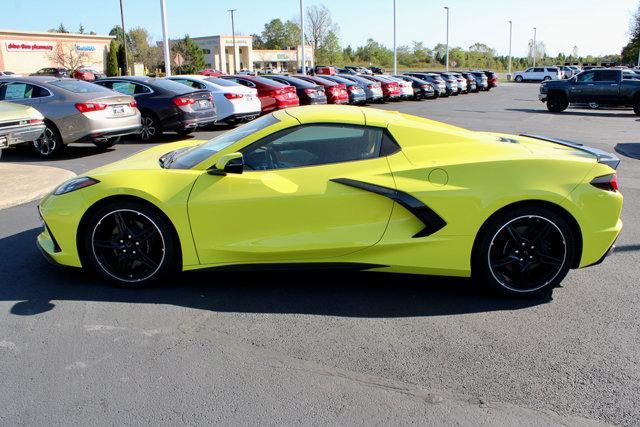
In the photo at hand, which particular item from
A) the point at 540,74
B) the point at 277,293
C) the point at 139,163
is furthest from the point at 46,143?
the point at 540,74

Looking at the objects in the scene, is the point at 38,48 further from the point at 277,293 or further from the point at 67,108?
the point at 277,293

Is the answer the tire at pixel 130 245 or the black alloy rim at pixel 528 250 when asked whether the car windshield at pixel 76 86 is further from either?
the black alloy rim at pixel 528 250

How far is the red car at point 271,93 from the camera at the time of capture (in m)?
18.5

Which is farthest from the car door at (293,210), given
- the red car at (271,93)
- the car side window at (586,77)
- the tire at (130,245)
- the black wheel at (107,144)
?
the car side window at (586,77)

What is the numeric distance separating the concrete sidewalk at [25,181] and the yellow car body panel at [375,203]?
12.2 ft

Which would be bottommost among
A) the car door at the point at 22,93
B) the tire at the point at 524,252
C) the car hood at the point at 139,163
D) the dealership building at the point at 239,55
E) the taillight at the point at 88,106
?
the tire at the point at 524,252

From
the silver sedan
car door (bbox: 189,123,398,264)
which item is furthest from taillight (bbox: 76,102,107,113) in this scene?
car door (bbox: 189,123,398,264)

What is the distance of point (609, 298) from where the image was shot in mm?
4445

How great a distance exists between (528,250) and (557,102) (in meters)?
22.2

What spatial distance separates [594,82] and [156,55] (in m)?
58.8

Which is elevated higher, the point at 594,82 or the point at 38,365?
the point at 594,82

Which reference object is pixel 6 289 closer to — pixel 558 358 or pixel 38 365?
pixel 38 365

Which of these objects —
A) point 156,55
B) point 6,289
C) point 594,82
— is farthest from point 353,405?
point 156,55

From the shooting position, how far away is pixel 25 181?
335 inches
